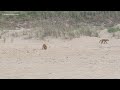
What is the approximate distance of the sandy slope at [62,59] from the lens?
6879 mm

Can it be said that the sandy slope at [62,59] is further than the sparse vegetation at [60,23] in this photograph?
No

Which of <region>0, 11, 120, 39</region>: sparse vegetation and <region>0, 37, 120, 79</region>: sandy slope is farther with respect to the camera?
<region>0, 11, 120, 39</region>: sparse vegetation

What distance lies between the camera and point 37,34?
41.9ft

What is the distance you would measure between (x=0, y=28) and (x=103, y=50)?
545 centimetres

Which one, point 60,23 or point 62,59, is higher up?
point 60,23

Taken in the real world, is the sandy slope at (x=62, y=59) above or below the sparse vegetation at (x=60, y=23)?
below

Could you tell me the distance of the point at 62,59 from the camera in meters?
8.84

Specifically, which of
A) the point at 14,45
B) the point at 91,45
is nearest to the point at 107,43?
the point at 91,45

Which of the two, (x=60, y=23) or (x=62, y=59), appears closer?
(x=62, y=59)

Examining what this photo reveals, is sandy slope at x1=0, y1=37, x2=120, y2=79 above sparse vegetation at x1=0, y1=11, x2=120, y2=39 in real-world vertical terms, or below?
below

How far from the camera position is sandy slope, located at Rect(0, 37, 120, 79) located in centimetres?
688
